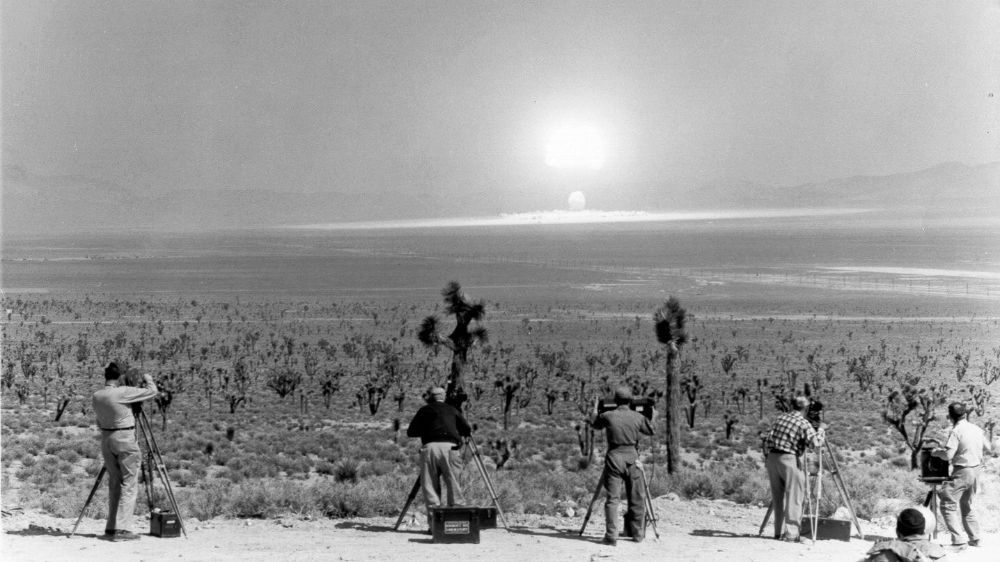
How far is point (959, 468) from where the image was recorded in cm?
1273

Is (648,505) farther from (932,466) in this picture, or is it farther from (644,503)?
(932,466)

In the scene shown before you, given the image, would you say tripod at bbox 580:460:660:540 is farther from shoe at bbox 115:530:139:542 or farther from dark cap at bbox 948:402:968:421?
shoe at bbox 115:530:139:542

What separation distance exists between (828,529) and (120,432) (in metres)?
7.68

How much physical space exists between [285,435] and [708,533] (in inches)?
690

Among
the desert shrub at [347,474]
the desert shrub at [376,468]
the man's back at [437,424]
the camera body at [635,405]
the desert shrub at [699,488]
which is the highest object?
the camera body at [635,405]

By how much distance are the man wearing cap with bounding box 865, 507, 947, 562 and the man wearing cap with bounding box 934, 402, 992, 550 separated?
416 centimetres

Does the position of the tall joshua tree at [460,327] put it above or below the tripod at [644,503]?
above

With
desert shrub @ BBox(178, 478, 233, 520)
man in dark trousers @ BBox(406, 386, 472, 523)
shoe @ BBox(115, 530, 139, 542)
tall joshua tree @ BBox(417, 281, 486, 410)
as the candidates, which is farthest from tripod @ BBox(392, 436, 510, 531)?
tall joshua tree @ BBox(417, 281, 486, 410)

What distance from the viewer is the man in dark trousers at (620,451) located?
12.8 m

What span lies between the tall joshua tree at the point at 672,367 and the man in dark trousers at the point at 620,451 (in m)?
12.4

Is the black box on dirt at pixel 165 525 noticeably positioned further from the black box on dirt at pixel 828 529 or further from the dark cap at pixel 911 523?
the dark cap at pixel 911 523

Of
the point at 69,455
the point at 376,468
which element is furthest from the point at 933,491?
the point at 69,455

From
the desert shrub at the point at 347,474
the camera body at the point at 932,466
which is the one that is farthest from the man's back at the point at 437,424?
the desert shrub at the point at 347,474

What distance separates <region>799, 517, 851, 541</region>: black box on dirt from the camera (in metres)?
13.5
